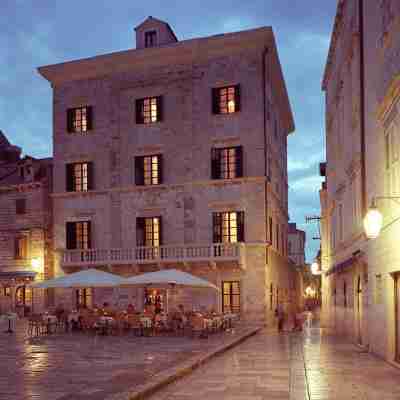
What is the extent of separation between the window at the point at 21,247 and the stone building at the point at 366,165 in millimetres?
20630

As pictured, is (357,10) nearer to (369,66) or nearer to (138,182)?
(369,66)

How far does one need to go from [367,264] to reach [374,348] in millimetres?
2297

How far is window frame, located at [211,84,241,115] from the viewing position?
30.2 metres

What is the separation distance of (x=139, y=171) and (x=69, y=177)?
Answer: 15.0 feet

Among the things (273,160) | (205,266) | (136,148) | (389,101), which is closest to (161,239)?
(205,266)

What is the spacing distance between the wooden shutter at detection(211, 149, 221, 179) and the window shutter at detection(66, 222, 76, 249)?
885 centimetres

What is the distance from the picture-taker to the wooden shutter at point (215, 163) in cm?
3019

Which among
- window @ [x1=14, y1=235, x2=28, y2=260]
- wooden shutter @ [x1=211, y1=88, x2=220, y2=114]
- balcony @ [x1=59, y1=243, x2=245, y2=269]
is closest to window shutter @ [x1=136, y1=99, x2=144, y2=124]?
wooden shutter @ [x1=211, y1=88, x2=220, y2=114]

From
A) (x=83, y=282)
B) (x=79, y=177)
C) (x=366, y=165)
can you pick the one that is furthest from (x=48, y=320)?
(x=366, y=165)

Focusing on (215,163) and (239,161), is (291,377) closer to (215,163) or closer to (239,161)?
(239,161)

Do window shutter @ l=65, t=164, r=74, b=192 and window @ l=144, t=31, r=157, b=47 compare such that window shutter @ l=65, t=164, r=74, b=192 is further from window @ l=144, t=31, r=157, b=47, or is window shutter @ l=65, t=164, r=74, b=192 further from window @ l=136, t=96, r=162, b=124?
window @ l=144, t=31, r=157, b=47

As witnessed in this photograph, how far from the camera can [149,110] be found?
32.0m

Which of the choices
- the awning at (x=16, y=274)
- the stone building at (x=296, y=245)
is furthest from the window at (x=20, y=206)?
the stone building at (x=296, y=245)

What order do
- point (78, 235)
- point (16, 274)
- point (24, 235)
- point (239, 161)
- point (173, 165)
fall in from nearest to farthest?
1. point (239, 161)
2. point (173, 165)
3. point (78, 235)
4. point (16, 274)
5. point (24, 235)
